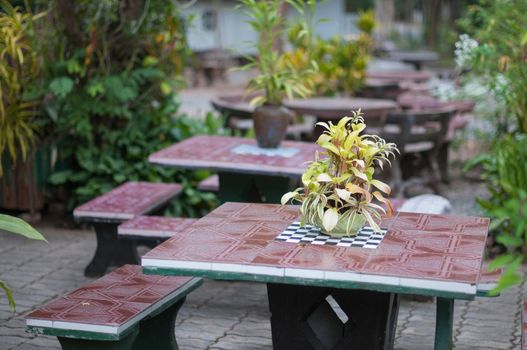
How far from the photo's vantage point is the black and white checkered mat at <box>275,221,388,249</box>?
4105mm

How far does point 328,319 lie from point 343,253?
2.54ft

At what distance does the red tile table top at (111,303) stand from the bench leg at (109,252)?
1595 millimetres

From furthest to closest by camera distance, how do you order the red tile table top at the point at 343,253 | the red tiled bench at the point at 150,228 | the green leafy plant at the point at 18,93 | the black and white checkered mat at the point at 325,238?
the green leafy plant at the point at 18,93 < the red tiled bench at the point at 150,228 < the black and white checkered mat at the point at 325,238 < the red tile table top at the point at 343,253

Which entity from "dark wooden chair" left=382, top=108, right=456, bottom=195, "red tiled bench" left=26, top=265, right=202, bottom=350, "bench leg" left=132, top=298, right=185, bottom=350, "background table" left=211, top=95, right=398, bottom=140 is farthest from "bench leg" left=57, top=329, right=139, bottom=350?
"dark wooden chair" left=382, top=108, right=456, bottom=195

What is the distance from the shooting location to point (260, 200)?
6.76 m

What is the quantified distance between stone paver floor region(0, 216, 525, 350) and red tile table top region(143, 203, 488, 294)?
109cm

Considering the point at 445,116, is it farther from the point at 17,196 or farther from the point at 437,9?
the point at 437,9

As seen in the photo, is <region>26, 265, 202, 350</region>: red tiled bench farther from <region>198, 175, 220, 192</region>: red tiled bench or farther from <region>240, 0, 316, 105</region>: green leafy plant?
<region>198, 175, 220, 192</region>: red tiled bench

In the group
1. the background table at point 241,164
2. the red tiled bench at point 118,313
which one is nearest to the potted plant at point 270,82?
the background table at point 241,164

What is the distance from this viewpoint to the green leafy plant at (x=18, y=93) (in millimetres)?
6926

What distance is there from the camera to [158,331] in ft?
16.1

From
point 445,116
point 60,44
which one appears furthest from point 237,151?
point 445,116

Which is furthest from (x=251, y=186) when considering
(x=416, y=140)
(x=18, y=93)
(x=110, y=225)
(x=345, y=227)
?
(x=416, y=140)

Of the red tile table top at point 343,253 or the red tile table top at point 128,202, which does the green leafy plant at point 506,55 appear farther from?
the red tile table top at point 343,253
